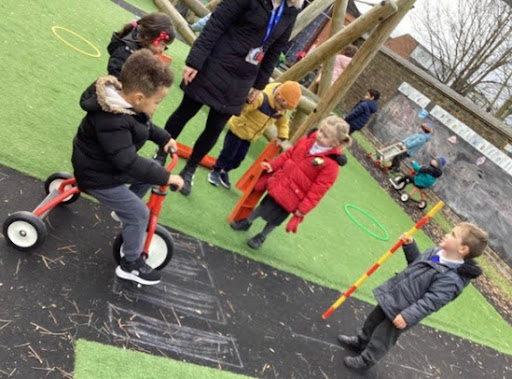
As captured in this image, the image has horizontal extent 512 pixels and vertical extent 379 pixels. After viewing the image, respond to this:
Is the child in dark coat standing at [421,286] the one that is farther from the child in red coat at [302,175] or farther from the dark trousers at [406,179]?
the dark trousers at [406,179]

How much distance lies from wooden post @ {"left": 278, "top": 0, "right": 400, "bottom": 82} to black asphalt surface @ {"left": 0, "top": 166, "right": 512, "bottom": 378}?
3663 mm

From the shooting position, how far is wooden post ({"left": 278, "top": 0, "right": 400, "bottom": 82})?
18.9 ft

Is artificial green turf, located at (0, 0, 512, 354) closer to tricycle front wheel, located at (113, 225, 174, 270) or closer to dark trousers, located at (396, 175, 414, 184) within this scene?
tricycle front wheel, located at (113, 225, 174, 270)

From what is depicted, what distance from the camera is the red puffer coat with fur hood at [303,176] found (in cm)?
380

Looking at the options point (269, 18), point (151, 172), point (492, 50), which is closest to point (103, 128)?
point (151, 172)

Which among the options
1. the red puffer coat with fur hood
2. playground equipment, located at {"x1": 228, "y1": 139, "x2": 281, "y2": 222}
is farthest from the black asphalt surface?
the red puffer coat with fur hood

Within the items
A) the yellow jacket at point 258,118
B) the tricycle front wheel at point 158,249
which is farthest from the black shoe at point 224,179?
the tricycle front wheel at point 158,249

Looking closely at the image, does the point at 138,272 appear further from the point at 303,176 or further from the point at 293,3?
the point at 293,3

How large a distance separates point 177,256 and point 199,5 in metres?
6.03

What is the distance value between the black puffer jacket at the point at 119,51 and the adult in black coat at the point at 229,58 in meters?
0.47

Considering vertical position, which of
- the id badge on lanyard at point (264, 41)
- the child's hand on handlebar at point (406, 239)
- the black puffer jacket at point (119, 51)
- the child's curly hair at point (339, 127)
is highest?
the id badge on lanyard at point (264, 41)

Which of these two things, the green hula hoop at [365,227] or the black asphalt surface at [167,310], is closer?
the black asphalt surface at [167,310]

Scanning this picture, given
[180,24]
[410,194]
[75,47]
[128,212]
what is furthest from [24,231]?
[410,194]

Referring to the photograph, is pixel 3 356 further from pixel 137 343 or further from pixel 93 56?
pixel 93 56
